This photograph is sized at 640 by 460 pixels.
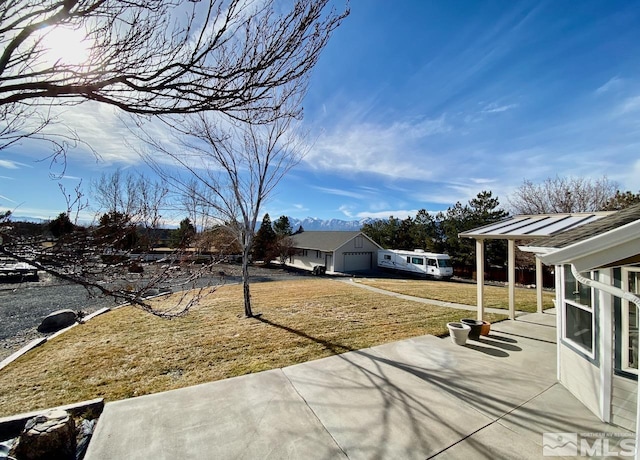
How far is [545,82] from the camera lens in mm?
7277

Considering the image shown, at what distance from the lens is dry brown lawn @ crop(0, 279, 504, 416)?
4.49 m

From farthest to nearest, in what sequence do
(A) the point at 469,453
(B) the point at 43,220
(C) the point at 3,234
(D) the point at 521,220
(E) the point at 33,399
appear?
(D) the point at 521,220 < (E) the point at 33,399 < (A) the point at 469,453 < (B) the point at 43,220 < (C) the point at 3,234

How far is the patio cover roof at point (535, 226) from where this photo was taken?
6.09m

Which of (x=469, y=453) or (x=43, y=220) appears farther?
(x=469, y=453)

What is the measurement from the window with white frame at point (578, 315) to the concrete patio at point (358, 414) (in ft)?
2.71

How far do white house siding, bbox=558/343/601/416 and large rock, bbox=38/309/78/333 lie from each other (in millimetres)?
12457

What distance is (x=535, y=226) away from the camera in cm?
697

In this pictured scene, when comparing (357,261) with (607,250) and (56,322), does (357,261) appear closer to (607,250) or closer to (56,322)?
(56,322)

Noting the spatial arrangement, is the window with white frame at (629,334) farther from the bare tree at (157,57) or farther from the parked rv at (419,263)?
the parked rv at (419,263)

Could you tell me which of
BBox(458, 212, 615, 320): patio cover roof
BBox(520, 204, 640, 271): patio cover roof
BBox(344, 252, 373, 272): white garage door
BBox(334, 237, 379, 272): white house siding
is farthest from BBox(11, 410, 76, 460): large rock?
BBox(344, 252, 373, 272): white garage door

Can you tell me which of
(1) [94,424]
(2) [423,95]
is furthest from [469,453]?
(2) [423,95]

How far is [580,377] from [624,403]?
467 mm

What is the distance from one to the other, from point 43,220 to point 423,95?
10.0 m

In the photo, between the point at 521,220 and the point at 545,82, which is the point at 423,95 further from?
the point at 521,220
